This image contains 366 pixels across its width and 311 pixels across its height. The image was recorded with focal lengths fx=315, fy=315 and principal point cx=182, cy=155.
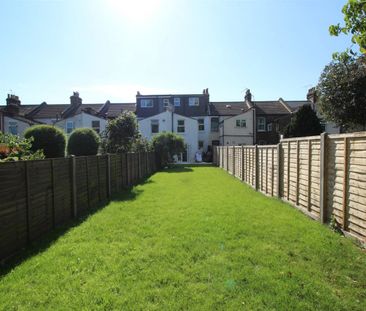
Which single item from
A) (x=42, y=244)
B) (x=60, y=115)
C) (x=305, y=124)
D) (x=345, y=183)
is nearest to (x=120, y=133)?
(x=305, y=124)

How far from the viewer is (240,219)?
7500 mm

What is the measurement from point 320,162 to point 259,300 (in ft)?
14.3

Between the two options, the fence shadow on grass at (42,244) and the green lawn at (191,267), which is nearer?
the green lawn at (191,267)

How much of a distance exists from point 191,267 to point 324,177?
3912mm

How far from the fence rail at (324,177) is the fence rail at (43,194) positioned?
19.1 feet

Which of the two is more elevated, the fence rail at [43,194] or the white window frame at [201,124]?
the white window frame at [201,124]

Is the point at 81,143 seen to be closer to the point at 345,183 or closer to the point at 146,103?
the point at 345,183

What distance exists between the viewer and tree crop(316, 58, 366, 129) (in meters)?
16.9

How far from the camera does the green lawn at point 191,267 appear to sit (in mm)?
3594

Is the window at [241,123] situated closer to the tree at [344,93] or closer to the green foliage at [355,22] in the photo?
the tree at [344,93]

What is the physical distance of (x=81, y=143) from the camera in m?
14.2

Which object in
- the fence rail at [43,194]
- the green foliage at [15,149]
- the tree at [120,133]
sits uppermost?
the tree at [120,133]

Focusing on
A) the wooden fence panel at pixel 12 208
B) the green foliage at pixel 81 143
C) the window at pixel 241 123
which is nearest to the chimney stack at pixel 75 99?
the window at pixel 241 123

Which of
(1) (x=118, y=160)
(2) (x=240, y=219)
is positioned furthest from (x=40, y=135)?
(2) (x=240, y=219)
